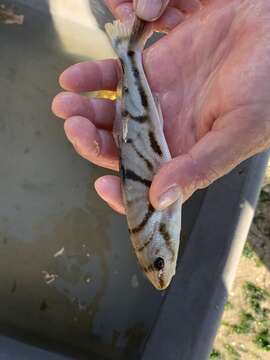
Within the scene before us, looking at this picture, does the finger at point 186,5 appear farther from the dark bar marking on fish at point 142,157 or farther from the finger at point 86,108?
the dark bar marking on fish at point 142,157

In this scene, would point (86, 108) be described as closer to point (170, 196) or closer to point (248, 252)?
point (170, 196)

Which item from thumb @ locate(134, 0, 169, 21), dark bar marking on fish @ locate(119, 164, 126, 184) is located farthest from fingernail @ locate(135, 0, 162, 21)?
dark bar marking on fish @ locate(119, 164, 126, 184)

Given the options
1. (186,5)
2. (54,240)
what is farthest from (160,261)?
(186,5)

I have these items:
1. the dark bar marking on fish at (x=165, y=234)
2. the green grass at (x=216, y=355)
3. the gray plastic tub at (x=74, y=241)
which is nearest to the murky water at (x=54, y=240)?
the gray plastic tub at (x=74, y=241)

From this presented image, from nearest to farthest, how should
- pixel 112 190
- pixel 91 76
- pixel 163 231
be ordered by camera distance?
pixel 163 231, pixel 112 190, pixel 91 76

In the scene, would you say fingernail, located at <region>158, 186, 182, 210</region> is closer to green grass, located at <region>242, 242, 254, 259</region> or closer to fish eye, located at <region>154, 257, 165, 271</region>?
fish eye, located at <region>154, 257, 165, 271</region>

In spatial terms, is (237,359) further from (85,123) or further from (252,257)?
(85,123)

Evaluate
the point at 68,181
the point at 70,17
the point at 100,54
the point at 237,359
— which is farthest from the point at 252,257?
the point at 70,17
